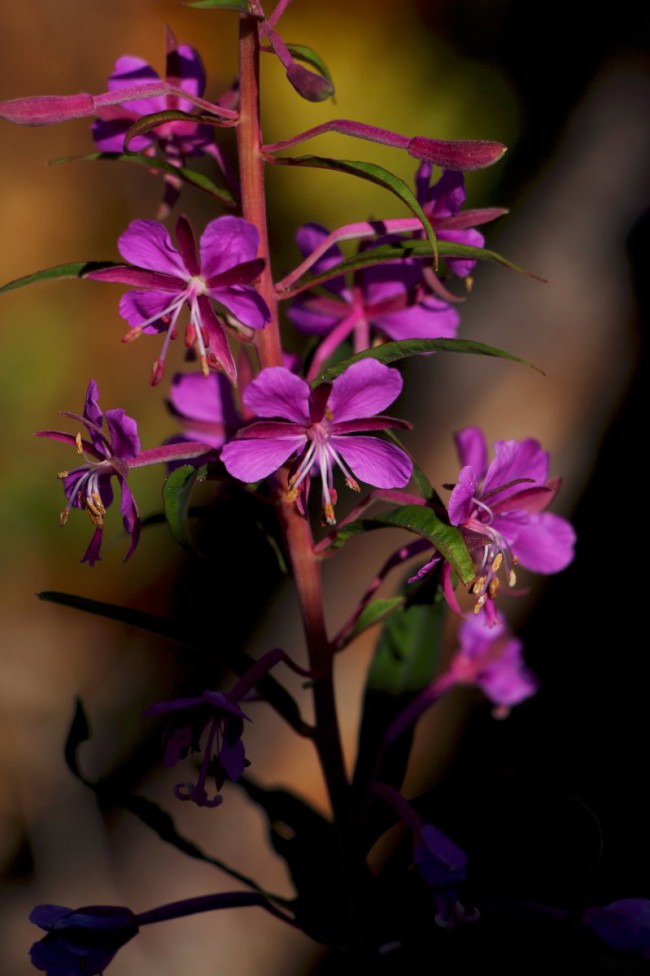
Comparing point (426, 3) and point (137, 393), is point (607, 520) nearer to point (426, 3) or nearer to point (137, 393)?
point (137, 393)

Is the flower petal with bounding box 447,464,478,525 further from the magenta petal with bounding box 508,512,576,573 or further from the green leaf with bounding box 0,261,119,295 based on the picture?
the green leaf with bounding box 0,261,119,295

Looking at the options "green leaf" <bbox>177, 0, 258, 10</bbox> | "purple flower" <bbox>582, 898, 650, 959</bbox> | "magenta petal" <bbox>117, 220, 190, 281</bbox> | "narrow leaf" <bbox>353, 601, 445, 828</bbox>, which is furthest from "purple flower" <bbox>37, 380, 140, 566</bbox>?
"purple flower" <bbox>582, 898, 650, 959</bbox>

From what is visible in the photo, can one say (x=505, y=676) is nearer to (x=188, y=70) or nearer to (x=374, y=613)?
(x=374, y=613)

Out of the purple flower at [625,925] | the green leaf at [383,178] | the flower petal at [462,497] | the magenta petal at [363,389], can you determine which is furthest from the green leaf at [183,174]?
the purple flower at [625,925]

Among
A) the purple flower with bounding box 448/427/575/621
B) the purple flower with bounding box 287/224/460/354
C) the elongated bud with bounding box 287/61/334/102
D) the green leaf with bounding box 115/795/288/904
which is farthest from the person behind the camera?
the green leaf with bounding box 115/795/288/904

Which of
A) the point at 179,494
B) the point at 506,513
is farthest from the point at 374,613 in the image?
the point at 179,494

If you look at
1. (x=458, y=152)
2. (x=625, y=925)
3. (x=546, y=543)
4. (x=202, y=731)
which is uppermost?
(x=458, y=152)
